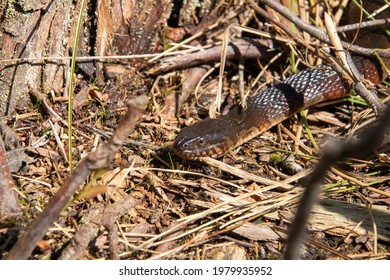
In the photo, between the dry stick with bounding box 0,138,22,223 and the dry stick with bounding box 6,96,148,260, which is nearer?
the dry stick with bounding box 6,96,148,260

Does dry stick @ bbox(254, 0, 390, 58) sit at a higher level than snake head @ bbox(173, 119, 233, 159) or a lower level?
higher

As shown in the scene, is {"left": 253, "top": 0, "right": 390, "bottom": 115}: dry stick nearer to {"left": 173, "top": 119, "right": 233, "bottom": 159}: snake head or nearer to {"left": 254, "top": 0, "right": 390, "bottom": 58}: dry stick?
{"left": 254, "top": 0, "right": 390, "bottom": 58}: dry stick

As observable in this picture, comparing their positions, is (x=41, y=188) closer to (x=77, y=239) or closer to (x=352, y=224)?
(x=77, y=239)

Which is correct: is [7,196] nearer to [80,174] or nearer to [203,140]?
[80,174]

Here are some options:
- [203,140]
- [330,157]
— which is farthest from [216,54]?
[330,157]

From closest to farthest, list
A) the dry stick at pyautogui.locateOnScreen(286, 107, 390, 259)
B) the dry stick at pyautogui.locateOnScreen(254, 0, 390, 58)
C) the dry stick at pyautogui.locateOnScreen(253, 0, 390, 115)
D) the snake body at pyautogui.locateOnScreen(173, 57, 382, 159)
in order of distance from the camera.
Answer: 1. the dry stick at pyautogui.locateOnScreen(286, 107, 390, 259)
2. the dry stick at pyautogui.locateOnScreen(253, 0, 390, 115)
3. the snake body at pyautogui.locateOnScreen(173, 57, 382, 159)
4. the dry stick at pyautogui.locateOnScreen(254, 0, 390, 58)

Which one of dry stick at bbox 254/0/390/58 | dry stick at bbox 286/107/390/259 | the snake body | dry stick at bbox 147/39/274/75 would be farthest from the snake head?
dry stick at bbox 286/107/390/259
